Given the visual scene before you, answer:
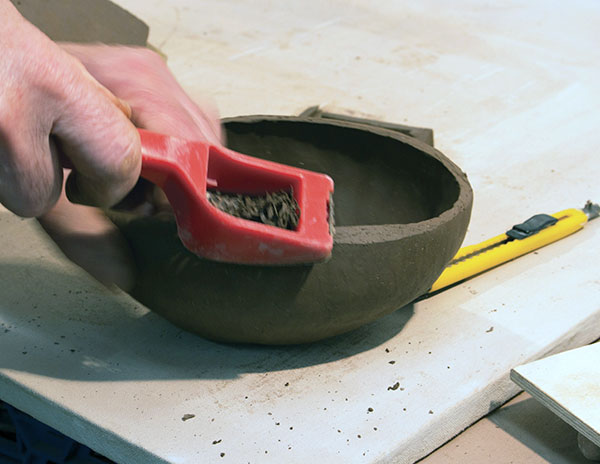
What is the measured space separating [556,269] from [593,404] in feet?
1.86

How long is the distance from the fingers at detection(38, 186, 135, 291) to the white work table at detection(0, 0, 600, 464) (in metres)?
0.24

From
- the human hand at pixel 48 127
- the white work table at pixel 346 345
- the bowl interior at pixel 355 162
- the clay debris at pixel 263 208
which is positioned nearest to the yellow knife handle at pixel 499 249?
the white work table at pixel 346 345

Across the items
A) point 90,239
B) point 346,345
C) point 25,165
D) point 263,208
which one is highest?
point 25,165

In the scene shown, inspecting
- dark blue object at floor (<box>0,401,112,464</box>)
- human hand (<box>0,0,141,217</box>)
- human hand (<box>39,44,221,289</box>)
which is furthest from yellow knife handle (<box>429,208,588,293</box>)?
human hand (<box>0,0,141,217</box>)

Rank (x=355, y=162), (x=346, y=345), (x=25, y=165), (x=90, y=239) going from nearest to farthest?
(x=25, y=165)
(x=90, y=239)
(x=346, y=345)
(x=355, y=162)

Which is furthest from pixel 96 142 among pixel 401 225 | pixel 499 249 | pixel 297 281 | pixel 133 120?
pixel 499 249

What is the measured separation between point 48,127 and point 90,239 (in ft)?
1.21

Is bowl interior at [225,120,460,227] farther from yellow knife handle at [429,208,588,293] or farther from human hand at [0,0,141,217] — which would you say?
human hand at [0,0,141,217]

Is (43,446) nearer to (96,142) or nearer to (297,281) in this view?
(297,281)

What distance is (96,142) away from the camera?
1107 mm

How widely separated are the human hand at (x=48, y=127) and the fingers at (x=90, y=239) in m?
0.27

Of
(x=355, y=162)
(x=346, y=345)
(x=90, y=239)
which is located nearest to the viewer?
(x=90, y=239)

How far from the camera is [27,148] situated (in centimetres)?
106

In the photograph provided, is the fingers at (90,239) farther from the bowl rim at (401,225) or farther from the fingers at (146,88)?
the bowl rim at (401,225)
